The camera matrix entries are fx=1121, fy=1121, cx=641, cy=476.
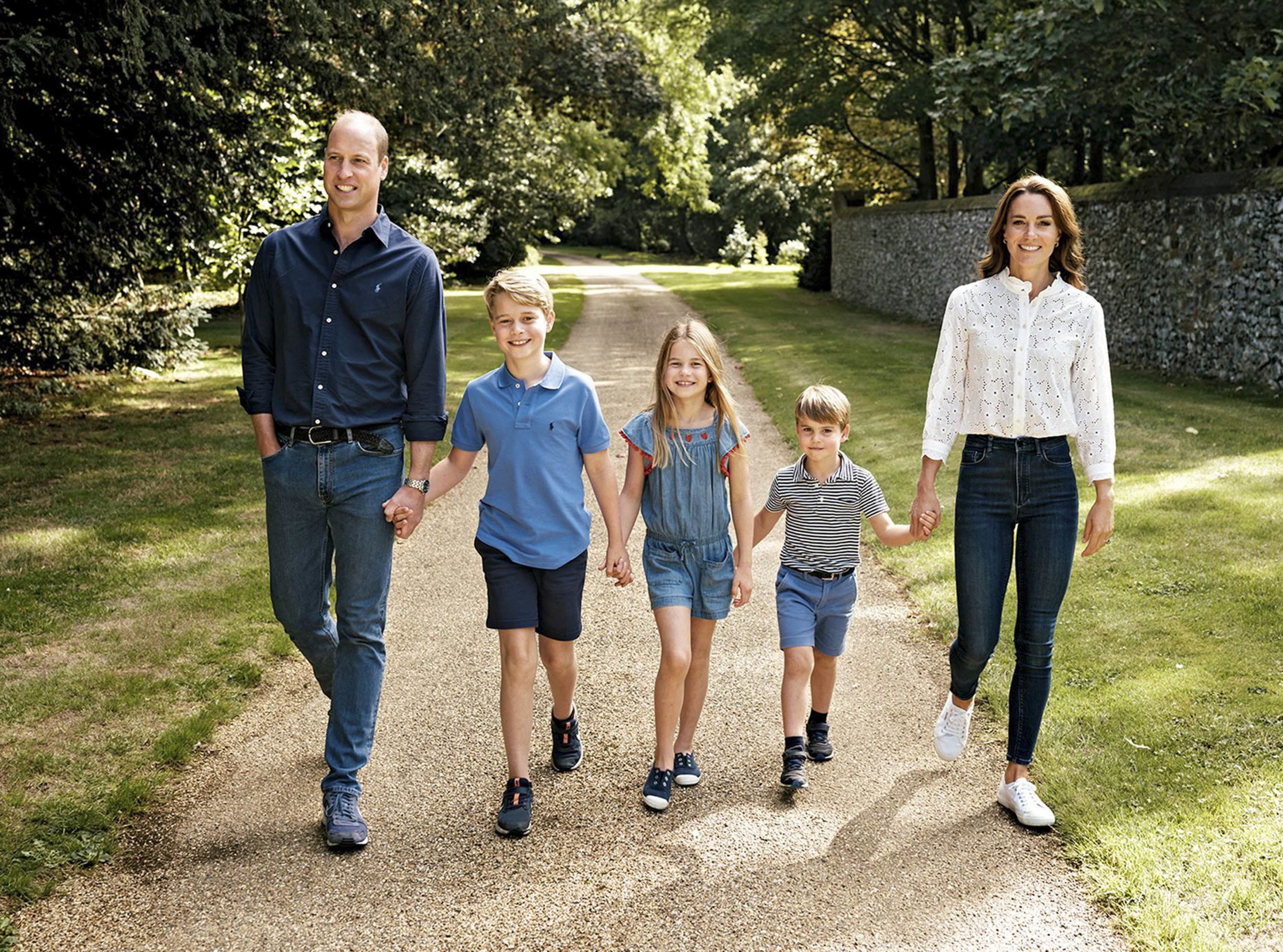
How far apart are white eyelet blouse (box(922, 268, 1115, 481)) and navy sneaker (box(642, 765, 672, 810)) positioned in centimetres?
158

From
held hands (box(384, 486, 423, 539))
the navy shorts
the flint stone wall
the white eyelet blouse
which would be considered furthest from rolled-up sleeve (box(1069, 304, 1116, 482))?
the flint stone wall

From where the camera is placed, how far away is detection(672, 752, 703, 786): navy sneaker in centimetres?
418

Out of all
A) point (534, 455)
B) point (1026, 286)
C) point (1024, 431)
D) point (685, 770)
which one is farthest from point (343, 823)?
point (1026, 286)

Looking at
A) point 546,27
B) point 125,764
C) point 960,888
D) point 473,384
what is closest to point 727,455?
point 473,384

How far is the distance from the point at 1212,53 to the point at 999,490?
36.5 ft

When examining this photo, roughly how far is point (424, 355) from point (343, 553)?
0.73 meters

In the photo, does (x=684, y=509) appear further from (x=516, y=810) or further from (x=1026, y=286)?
(x=1026, y=286)

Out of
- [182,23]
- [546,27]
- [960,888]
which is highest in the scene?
[546,27]

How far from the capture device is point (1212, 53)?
41.0 ft

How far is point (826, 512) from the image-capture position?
14.1 feet

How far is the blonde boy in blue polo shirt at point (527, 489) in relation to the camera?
3916 mm

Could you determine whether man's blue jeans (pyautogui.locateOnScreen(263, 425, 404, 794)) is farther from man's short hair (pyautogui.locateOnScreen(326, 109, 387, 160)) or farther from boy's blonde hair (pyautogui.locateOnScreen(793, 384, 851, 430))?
boy's blonde hair (pyautogui.locateOnScreen(793, 384, 851, 430))

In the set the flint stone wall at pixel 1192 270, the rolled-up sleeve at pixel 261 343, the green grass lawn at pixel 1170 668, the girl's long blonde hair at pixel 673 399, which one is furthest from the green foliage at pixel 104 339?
the flint stone wall at pixel 1192 270

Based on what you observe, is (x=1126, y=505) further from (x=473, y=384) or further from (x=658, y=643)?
(x=473, y=384)
